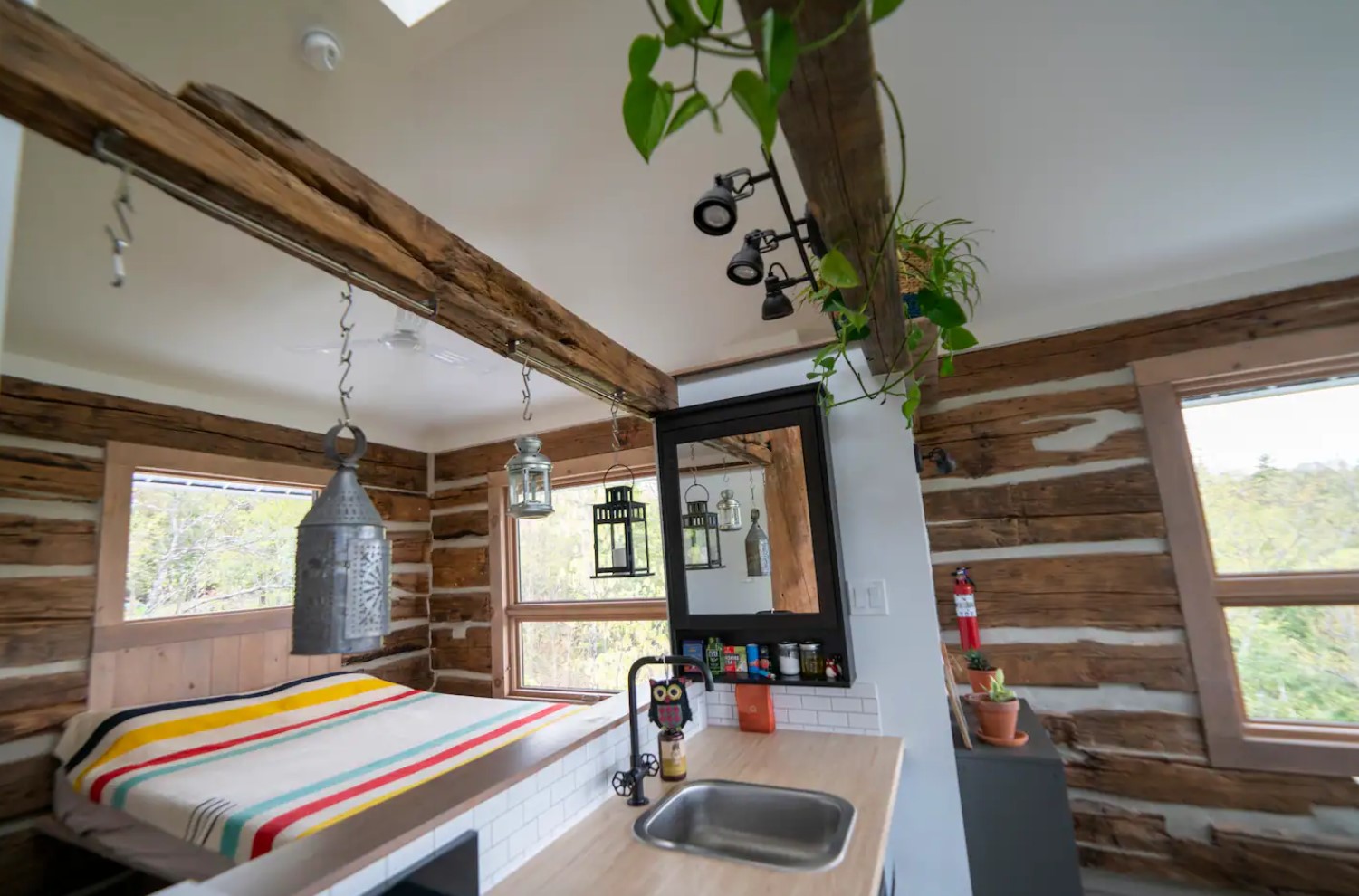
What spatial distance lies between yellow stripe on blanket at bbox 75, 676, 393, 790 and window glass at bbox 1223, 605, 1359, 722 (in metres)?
3.90

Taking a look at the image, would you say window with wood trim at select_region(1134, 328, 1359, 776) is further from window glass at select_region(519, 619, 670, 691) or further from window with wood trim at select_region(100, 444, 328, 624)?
window with wood trim at select_region(100, 444, 328, 624)

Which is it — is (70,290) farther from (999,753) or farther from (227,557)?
(999,753)

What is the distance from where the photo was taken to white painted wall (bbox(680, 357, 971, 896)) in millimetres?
1849

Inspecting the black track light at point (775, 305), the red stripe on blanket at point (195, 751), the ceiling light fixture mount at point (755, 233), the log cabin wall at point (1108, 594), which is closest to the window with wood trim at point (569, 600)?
the red stripe on blanket at point (195, 751)

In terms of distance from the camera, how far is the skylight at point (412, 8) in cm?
123

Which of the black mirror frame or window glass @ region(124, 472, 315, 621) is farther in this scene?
window glass @ region(124, 472, 315, 621)

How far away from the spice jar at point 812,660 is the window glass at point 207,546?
229 cm

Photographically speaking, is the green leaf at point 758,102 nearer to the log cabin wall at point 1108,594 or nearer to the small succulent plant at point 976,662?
the small succulent plant at point 976,662

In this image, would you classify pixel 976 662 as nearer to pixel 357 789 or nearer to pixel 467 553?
pixel 357 789

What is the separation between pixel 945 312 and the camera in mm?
1373

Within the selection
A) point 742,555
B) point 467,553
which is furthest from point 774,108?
point 467,553

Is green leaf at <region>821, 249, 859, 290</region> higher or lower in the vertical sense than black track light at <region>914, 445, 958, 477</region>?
higher

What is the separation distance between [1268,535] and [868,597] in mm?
1712

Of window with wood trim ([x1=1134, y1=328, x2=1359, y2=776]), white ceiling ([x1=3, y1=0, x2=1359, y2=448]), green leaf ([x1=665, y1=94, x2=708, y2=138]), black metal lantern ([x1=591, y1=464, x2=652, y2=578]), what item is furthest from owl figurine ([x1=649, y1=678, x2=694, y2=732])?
window with wood trim ([x1=1134, y1=328, x2=1359, y2=776])
